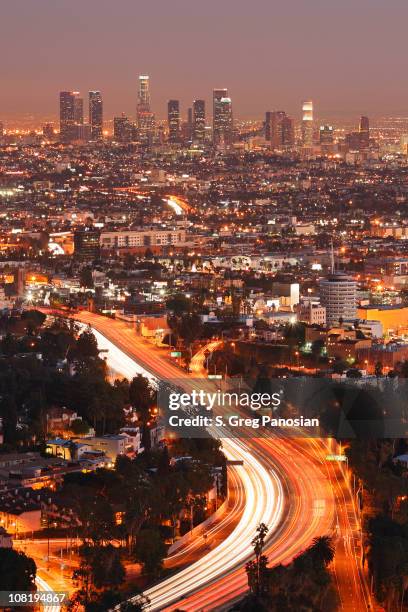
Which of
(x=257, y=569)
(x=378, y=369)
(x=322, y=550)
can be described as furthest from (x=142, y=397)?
(x=257, y=569)

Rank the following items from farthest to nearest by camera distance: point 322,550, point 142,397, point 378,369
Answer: point 378,369 < point 142,397 < point 322,550

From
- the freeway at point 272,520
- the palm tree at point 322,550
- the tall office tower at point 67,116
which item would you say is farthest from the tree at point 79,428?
the tall office tower at point 67,116

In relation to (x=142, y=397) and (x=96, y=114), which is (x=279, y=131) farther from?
(x=142, y=397)

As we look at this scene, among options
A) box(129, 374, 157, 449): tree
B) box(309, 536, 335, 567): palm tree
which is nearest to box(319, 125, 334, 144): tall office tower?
box(129, 374, 157, 449): tree

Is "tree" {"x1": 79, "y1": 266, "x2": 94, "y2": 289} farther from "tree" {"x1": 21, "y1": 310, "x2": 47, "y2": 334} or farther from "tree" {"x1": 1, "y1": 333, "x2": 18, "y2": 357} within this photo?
"tree" {"x1": 1, "y1": 333, "x2": 18, "y2": 357}

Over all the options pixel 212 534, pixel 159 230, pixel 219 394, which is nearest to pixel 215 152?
pixel 159 230

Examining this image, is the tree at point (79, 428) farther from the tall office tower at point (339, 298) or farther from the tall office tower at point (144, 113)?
the tall office tower at point (144, 113)

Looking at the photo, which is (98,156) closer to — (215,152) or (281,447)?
(215,152)
